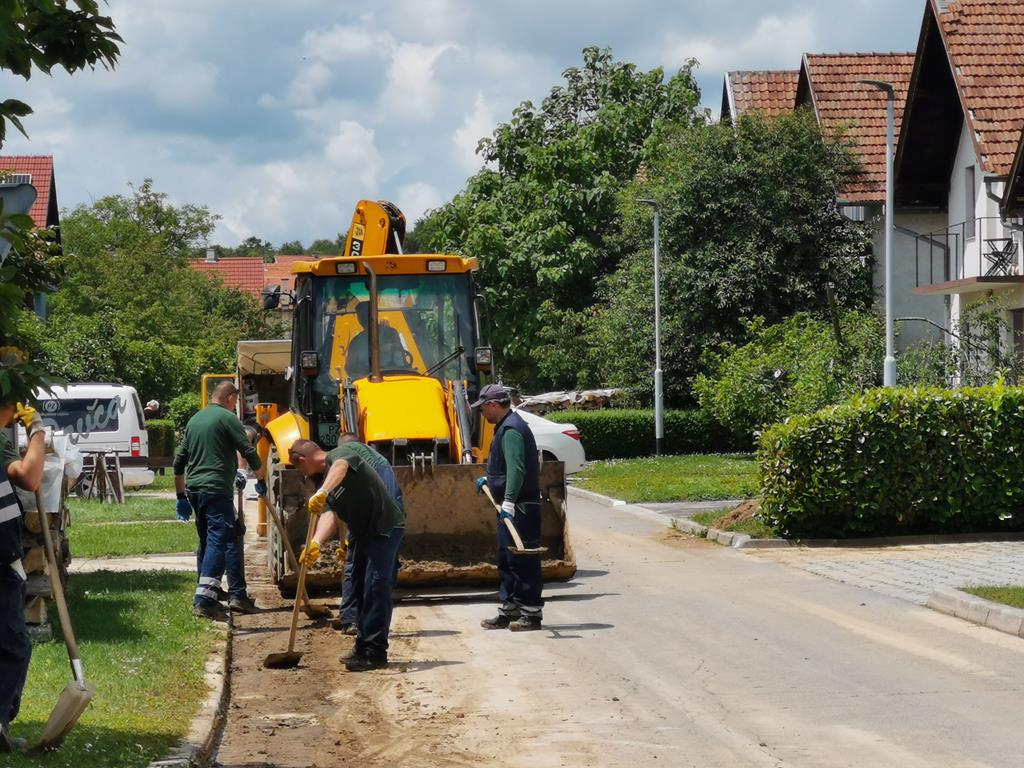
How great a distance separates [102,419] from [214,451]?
1817 centimetres

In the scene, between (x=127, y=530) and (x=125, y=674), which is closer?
(x=125, y=674)

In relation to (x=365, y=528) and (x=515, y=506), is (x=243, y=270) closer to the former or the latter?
(x=515, y=506)

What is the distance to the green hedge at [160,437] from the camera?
137 feet

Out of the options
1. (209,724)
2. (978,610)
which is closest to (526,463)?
(978,610)

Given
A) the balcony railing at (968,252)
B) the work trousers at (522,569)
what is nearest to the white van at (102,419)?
the balcony railing at (968,252)

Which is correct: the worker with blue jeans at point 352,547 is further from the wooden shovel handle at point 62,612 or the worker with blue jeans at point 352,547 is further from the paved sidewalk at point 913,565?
the paved sidewalk at point 913,565

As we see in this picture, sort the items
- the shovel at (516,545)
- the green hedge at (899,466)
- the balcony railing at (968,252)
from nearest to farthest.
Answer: the shovel at (516,545), the green hedge at (899,466), the balcony railing at (968,252)

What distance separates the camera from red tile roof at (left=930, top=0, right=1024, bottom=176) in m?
31.9

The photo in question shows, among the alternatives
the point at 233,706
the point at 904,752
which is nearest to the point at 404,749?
the point at 233,706

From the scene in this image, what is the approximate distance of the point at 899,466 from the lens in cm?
1838

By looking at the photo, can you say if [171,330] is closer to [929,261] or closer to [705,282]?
[705,282]

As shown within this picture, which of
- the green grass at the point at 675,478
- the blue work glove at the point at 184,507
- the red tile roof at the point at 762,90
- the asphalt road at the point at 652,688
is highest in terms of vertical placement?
the red tile roof at the point at 762,90

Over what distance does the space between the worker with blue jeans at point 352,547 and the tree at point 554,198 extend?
34993mm

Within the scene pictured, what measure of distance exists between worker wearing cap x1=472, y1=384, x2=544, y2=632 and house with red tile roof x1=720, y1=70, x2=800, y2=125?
111ft
